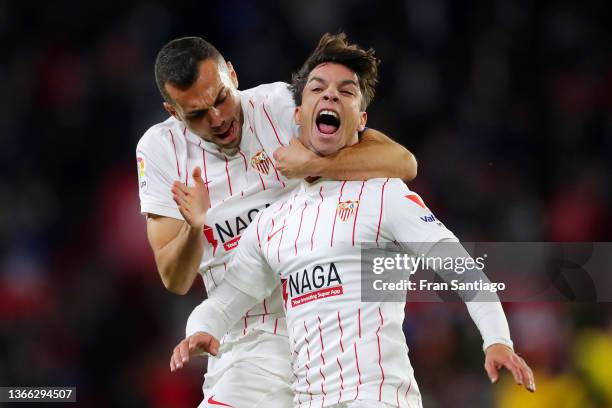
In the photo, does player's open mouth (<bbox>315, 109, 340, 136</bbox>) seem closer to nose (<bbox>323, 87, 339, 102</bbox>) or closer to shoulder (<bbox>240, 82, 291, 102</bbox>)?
nose (<bbox>323, 87, 339, 102</bbox>)

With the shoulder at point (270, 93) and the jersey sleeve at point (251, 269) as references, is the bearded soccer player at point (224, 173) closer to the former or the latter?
the shoulder at point (270, 93)

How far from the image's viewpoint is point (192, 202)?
10.8 ft

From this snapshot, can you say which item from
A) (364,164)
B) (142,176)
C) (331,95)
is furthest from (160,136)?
(364,164)

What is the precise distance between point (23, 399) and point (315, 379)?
11.3 ft

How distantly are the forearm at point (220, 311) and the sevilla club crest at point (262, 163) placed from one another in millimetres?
458

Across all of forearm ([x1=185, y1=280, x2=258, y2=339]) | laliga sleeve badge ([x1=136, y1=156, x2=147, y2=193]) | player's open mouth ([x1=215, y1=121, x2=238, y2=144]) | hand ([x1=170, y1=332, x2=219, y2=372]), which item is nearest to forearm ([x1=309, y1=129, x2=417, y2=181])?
player's open mouth ([x1=215, y1=121, x2=238, y2=144])

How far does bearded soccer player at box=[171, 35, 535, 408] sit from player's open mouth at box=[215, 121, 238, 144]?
0.86 feet

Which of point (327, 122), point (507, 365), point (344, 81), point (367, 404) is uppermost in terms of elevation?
point (344, 81)

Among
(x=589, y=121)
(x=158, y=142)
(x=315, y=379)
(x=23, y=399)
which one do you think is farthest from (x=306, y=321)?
(x=589, y=121)

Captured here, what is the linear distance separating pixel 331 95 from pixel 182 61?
607 mm

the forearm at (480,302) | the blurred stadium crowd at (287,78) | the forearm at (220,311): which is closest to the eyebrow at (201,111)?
the forearm at (220,311)

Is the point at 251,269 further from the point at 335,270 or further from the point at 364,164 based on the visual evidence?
the point at 364,164

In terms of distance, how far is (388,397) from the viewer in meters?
2.98

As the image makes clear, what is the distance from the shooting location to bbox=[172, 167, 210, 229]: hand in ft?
10.7
